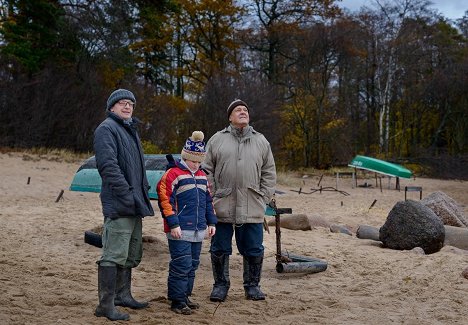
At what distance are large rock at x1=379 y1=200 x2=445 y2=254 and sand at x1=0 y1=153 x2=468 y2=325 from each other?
210mm

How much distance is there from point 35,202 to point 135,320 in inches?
361

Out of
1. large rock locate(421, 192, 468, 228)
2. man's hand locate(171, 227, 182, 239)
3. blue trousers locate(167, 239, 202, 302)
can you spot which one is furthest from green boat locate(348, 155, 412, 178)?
man's hand locate(171, 227, 182, 239)

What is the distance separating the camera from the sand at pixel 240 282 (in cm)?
523

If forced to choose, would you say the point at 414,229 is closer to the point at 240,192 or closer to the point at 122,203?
the point at 240,192

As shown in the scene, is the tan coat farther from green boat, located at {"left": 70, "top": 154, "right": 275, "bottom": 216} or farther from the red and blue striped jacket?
green boat, located at {"left": 70, "top": 154, "right": 275, "bottom": 216}

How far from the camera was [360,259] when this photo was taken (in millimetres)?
8219

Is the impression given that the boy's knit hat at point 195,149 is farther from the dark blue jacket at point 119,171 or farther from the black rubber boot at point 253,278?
the black rubber boot at point 253,278

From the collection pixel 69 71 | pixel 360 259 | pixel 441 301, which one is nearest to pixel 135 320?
pixel 441 301

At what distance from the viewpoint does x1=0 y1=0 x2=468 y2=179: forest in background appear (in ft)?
84.6

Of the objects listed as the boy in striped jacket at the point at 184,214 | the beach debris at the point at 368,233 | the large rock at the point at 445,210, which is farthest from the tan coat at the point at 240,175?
the large rock at the point at 445,210

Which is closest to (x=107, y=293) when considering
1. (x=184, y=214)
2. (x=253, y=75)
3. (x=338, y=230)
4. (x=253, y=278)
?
(x=184, y=214)

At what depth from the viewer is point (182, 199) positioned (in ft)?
17.4

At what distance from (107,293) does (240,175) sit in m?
1.65

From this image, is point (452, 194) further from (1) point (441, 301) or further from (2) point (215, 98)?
(1) point (441, 301)
